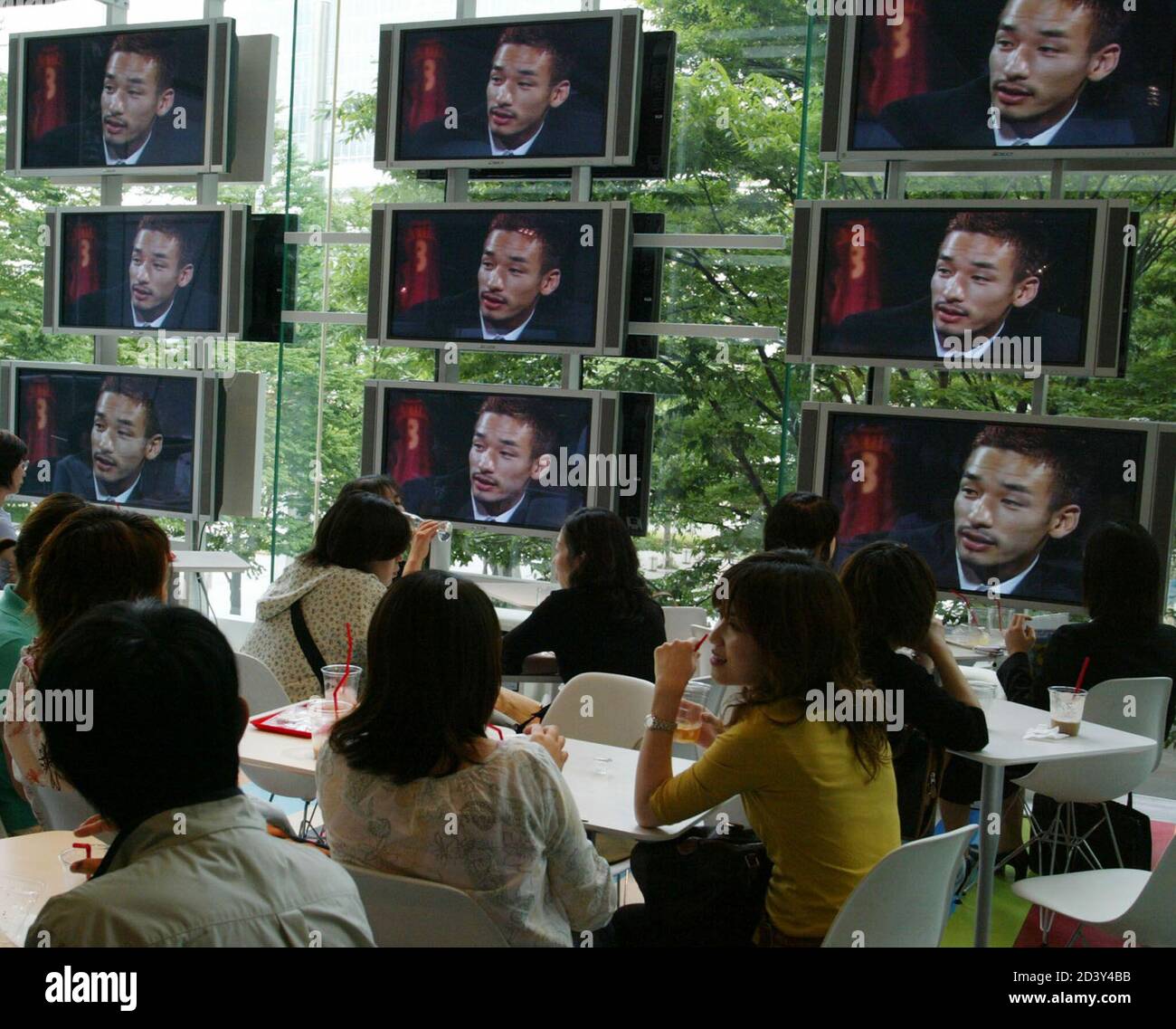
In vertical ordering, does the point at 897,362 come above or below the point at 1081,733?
above

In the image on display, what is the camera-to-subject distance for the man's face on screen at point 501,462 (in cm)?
528

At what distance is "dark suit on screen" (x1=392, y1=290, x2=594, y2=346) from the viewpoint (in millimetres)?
5156

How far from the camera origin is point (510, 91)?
5207 millimetres

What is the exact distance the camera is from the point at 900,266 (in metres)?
4.58

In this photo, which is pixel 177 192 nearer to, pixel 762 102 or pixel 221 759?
pixel 762 102

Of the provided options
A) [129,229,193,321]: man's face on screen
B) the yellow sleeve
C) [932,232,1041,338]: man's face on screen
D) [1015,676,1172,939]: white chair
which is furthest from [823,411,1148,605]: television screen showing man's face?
[129,229,193,321]: man's face on screen

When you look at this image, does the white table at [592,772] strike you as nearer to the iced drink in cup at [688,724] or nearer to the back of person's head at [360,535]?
the iced drink in cup at [688,724]

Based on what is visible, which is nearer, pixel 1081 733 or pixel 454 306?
pixel 1081 733

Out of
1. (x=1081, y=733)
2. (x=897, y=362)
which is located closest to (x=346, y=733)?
(x=1081, y=733)

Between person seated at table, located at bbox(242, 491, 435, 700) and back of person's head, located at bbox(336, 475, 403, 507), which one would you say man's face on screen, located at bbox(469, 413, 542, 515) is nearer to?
back of person's head, located at bbox(336, 475, 403, 507)

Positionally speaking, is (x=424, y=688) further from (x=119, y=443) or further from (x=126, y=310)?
(x=126, y=310)

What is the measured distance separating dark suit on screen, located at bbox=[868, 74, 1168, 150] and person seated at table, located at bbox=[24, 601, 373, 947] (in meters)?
3.80

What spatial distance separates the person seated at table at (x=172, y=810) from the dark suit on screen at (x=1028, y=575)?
3.20 metres

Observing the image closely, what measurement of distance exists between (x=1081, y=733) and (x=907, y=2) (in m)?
2.69
